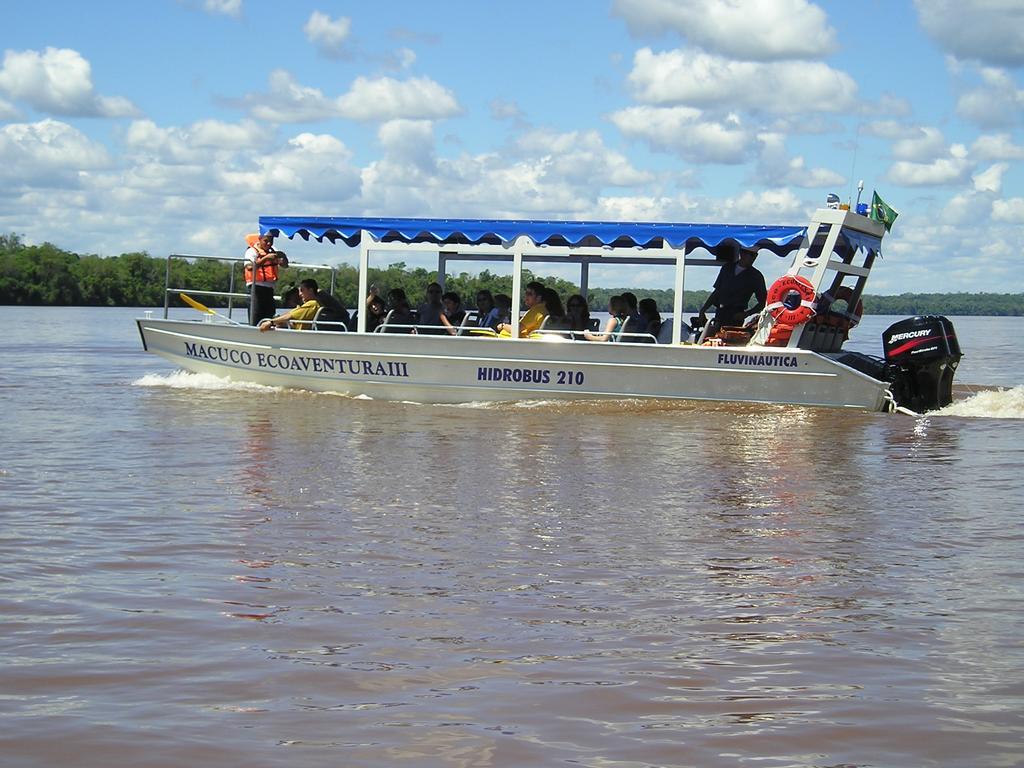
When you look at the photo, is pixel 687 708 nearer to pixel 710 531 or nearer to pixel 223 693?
pixel 223 693

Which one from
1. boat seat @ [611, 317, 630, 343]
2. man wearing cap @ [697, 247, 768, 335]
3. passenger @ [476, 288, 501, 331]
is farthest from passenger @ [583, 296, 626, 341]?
passenger @ [476, 288, 501, 331]

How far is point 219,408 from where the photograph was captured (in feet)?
48.9

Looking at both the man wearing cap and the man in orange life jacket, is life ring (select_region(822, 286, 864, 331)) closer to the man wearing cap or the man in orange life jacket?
the man wearing cap

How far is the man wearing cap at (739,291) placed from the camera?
14961mm

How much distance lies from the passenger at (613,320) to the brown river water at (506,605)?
11.2 ft

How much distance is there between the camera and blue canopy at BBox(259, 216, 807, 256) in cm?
1461

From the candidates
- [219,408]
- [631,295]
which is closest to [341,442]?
[219,408]

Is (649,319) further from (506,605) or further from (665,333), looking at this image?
(506,605)

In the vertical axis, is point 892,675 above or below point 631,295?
below

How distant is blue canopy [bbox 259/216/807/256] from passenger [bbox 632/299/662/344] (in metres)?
0.86

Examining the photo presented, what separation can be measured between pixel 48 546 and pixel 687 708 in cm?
406

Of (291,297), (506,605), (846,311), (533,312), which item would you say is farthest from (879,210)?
(506,605)

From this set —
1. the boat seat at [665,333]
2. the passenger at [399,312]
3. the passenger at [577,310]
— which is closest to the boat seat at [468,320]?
the passenger at [399,312]

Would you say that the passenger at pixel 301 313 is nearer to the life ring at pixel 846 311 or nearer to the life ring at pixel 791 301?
the life ring at pixel 791 301
